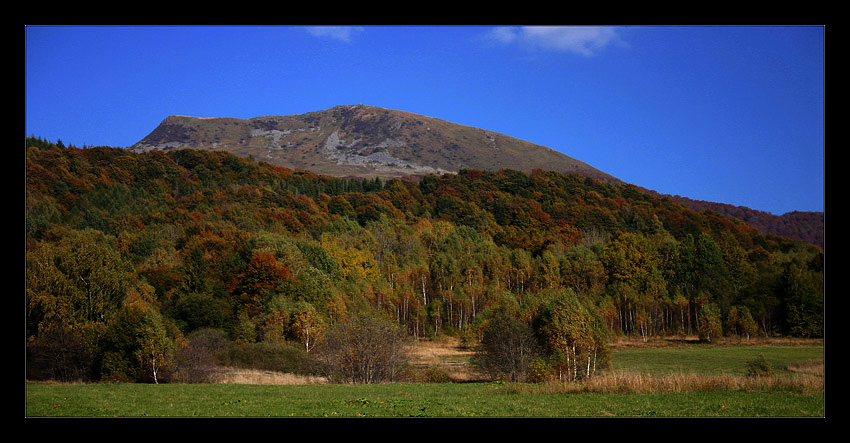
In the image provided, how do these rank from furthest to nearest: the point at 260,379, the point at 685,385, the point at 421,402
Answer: the point at 260,379, the point at 685,385, the point at 421,402

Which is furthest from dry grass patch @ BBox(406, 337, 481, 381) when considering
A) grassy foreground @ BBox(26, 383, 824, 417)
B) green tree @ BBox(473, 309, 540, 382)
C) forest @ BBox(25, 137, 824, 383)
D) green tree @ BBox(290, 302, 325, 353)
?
grassy foreground @ BBox(26, 383, 824, 417)

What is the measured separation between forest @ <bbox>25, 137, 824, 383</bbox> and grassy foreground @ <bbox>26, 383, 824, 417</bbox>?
11.3m

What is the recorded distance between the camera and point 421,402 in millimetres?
19422

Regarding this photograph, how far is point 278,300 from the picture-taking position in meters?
53.0

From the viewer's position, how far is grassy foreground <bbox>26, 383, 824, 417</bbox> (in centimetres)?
1686

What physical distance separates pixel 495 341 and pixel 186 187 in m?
77.7

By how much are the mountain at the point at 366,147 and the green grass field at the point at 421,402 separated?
13427 centimetres

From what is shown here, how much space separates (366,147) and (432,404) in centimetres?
17199

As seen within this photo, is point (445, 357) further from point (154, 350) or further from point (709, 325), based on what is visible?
point (709, 325)

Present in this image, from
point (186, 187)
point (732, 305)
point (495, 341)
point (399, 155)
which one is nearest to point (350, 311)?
point (495, 341)

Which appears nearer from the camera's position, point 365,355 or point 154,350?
point 365,355

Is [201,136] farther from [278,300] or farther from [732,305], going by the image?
[732,305]

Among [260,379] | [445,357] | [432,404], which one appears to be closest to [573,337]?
[432,404]
